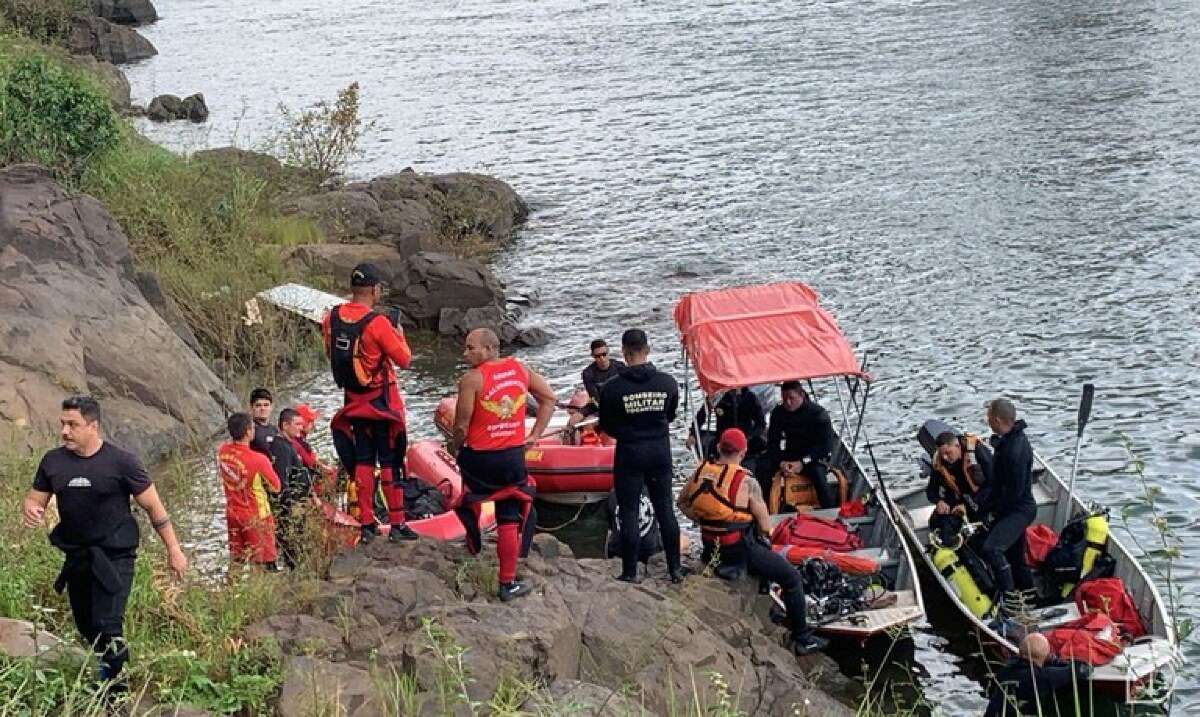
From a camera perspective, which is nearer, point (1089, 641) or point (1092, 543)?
point (1089, 641)

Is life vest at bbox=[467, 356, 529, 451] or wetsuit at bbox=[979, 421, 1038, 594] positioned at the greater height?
life vest at bbox=[467, 356, 529, 451]

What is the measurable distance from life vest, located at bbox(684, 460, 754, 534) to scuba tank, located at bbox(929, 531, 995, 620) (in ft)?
8.40

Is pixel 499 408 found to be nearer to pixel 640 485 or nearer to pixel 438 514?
pixel 640 485

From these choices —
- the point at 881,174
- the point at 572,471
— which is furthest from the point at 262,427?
the point at 881,174

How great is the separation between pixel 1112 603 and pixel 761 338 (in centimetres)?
489

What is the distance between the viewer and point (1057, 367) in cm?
1998

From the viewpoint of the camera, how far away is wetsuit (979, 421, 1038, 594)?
1248 centimetres

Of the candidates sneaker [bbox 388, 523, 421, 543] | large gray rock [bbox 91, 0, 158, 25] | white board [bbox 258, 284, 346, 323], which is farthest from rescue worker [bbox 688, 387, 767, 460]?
large gray rock [bbox 91, 0, 158, 25]

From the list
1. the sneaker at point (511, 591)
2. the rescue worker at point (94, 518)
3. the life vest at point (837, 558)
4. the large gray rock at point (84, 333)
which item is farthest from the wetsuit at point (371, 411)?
the large gray rock at point (84, 333)

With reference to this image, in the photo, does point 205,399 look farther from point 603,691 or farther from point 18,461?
point 603,691

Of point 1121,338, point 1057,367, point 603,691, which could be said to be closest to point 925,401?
point 1057,367

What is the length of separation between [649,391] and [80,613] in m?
4.56

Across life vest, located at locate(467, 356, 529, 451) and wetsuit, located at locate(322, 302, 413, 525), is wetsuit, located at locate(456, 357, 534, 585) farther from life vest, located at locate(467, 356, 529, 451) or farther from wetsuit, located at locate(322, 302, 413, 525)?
wetsuit, located at locate(322, 302, 413, 525)

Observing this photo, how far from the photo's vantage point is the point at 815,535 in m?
13.9
